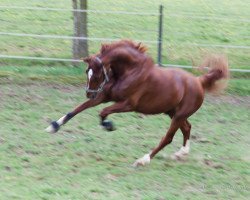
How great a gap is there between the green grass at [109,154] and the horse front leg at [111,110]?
45cm

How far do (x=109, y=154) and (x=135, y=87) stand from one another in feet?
3.05

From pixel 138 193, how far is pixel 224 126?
10.0ft

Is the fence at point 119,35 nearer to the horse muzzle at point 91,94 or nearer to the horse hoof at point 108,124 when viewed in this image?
the horse muzzle at point 91,94

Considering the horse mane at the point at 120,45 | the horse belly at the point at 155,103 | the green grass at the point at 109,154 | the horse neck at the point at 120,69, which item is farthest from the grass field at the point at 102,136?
A: the horse mane at the point at 120,45

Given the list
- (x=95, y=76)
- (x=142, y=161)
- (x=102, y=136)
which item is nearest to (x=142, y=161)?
(x=142, y=161)

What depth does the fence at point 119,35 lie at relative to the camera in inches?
434

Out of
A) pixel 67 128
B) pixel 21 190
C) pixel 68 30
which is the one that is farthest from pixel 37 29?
pixel 21 190

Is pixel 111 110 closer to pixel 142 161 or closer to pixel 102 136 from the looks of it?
pixel 142 161

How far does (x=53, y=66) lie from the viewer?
10.8m

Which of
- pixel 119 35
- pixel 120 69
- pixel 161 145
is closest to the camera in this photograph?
pixel 120 69

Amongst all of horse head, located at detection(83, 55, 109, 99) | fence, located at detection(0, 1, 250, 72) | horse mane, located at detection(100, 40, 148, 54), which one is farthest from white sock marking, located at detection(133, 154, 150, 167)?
fence, located at detection(0, 1, 250, 72)

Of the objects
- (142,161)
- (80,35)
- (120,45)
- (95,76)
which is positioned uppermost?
(120,45)

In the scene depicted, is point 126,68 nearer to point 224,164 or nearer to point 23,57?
point 224,164

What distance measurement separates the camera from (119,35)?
42.0ft
